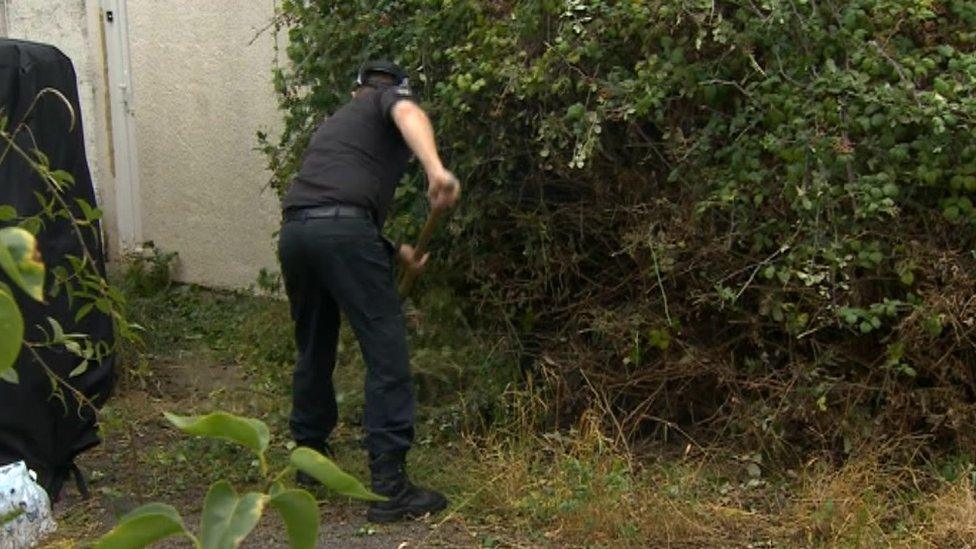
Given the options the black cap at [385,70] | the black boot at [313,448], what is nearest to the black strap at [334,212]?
the black cap at [385,70]

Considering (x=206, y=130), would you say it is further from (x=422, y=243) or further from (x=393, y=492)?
(x=393, y=492)

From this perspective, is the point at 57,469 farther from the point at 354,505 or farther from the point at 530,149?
the point at 530,149

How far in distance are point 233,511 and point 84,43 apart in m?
7.80

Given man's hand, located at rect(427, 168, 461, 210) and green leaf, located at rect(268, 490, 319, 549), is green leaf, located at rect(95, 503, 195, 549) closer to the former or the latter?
green leaf, located at rect(268, 490, 319, 549)

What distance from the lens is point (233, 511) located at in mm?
1911

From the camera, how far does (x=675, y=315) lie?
554 centimetres

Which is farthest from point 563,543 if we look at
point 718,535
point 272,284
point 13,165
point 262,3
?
point 262,3

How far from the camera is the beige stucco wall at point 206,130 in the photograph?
8484 mm

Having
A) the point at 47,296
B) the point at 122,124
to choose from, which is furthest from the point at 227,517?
the point at 122,124

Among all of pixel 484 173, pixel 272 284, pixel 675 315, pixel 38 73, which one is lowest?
pixel 272 284

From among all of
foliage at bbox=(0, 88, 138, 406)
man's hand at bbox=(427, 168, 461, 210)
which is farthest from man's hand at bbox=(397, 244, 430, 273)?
foliage at bbox=(0, 88, 138, 406)

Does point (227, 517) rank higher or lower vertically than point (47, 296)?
higher

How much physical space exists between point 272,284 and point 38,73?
2614 mm

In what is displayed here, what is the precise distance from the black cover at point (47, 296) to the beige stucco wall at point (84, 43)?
3470 mm
